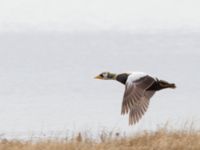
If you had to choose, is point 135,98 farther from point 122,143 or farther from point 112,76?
point 112,76

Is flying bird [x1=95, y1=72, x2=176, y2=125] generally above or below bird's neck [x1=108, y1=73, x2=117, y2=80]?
below

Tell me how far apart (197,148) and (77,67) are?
18.8 m

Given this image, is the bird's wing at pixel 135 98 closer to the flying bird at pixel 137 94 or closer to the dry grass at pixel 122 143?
the flying bird at pixel 137 94

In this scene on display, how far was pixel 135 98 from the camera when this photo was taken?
18109mm

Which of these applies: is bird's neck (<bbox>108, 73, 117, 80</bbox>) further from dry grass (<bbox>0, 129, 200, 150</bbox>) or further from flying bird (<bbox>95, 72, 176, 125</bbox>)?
dry grass (<bbox>0, 129, 200, 150</bbox>)

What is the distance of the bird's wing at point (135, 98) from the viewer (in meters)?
18.1

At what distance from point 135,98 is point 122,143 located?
4.67ft

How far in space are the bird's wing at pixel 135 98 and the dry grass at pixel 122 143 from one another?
99cm

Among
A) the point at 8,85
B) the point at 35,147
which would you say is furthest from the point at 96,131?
the point at 8,85

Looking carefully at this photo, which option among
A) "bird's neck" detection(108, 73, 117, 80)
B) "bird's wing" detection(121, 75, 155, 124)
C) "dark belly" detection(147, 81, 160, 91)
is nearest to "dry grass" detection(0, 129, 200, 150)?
"bird's wing" detection(121, 75, 155, 124)

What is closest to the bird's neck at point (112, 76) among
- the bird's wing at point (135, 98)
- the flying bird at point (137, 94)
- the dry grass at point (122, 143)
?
the flying bird at point (137, 94)

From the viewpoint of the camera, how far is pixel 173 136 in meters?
17.2

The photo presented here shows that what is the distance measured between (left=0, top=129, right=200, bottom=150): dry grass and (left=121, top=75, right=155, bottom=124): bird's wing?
0.99 meters

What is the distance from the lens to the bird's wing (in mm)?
18141
